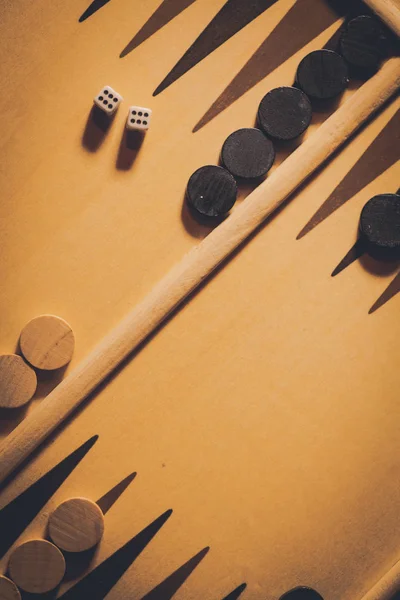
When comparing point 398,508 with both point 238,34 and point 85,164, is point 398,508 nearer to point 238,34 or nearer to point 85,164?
point 85,164

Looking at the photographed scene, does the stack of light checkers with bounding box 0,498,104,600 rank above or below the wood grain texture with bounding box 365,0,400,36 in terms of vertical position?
below

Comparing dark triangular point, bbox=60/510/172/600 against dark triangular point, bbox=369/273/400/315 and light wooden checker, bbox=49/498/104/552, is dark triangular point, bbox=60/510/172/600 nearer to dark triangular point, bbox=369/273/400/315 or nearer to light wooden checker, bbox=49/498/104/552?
light wooden checker, bbox=49/498/104/552

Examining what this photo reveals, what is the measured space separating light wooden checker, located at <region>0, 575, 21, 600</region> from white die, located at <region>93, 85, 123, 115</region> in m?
1.64

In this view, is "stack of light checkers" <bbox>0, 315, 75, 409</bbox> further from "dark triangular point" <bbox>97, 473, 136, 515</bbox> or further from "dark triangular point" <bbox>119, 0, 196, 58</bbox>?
"dark triangular point" <bbox>119, 0, 196, 58</bbox>

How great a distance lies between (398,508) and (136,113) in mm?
1711

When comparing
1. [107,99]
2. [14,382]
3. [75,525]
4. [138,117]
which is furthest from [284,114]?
[75,525]

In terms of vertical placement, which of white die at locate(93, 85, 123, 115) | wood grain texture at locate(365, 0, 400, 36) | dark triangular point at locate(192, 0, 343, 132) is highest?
wood grain texture at locate(365, 0, 400, 36)

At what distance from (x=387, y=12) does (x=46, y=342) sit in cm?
170

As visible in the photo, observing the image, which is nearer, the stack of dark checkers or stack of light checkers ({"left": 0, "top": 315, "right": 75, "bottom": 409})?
stack of light checkers ({"left": 0, "top": 315, "right": 75, "bottom": 409})

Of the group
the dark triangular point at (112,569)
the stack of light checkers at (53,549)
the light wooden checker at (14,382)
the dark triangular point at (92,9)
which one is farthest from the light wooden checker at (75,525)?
the dark triangular point at (92,9)

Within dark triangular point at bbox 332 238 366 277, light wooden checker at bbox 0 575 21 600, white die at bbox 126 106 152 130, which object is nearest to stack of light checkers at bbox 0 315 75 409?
light wooden checker at bbox 0 575 21 600

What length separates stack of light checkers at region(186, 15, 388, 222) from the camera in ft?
5.55

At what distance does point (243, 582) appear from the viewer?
5.62 feet

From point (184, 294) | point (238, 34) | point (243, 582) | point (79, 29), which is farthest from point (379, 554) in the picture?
point (79, 29)
